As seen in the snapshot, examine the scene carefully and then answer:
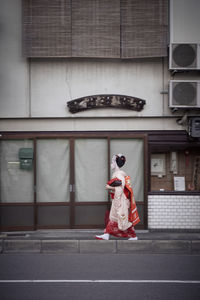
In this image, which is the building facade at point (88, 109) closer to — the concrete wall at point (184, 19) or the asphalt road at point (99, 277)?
the concrete wall at point (184, 19)

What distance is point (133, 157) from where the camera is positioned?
10547 millimetres

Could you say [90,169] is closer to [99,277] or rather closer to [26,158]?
[26,158]

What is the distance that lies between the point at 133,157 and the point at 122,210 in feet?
7.11

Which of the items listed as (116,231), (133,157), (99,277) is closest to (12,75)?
(133,157)

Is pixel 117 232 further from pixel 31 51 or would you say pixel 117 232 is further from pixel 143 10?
pixel 143 10

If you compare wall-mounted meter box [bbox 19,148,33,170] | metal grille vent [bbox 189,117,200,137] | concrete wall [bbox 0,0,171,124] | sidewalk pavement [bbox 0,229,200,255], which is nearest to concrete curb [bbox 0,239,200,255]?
sidewalk pavement [bbox 0,229,200,255]

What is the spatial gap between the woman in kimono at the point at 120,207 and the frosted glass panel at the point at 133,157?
1.51m

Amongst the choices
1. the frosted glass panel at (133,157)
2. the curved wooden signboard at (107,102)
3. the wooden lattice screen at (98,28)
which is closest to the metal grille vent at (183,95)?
the curved wooden signboard at (107,102)

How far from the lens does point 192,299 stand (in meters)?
5.55

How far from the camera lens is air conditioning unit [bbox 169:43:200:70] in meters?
10.0

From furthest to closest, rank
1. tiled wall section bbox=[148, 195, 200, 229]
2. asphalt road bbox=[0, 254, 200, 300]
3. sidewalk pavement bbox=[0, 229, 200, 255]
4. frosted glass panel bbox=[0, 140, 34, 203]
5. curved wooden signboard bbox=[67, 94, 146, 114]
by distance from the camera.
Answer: frosted glass panel bbox=[0, 140, 34, 203] < tiled wall section bbox=[148, 195, 200, 229] < curved wooden signboard bbox=[67, 94, 146, 114] < sidewalk pavement bbox=[0, 229, 200, 255] < asphalt road bbox=[0, 254, 200, 300]


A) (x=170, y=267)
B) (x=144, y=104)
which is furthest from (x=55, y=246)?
(x=144, y=104)

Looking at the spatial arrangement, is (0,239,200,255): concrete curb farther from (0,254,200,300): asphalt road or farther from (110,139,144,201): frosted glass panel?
(110,139,144,201): frosted glass panel

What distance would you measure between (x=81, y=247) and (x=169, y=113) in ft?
14.4
